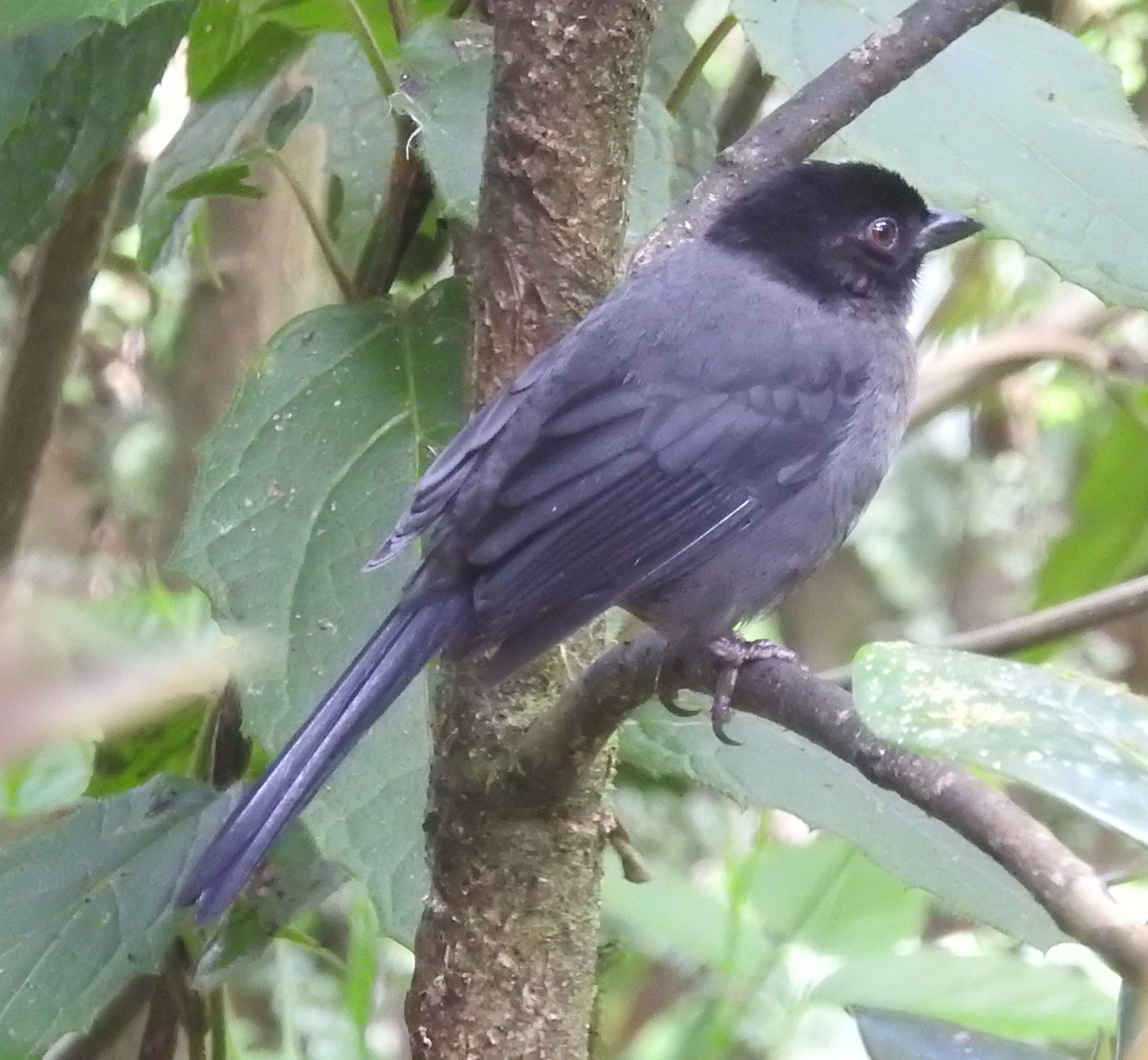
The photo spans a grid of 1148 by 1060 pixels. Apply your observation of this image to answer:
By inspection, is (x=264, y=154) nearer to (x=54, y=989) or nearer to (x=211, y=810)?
(x=211, y=810)

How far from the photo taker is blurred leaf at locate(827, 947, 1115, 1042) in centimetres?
199

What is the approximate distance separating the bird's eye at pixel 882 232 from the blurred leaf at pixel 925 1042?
1370 mm

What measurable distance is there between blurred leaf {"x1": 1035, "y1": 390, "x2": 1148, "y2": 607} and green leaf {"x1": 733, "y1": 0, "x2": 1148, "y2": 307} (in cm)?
121

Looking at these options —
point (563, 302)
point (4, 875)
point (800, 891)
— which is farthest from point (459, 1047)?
point (800, 891)

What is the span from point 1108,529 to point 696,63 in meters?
1.35

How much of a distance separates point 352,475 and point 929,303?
2208mm

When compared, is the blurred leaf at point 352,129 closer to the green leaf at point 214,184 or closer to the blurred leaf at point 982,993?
the green leaf at point 214,184

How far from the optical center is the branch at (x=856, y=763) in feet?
2.08

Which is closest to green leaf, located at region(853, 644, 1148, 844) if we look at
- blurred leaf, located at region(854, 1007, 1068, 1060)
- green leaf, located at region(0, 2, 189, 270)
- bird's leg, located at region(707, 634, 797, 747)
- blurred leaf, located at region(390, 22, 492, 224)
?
blurred leaf, located at region(854, 1007, 1068, 1060)

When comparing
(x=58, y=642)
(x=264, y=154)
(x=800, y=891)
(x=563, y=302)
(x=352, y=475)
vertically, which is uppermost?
(x=58, y=642)

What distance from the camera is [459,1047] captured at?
4.34ft

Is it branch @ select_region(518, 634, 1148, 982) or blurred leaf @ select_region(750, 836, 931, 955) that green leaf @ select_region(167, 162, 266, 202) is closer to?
branch @ select_region(518, 634, 1148, 982)

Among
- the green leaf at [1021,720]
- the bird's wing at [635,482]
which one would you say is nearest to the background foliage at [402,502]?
the green leaf at [1021,720]

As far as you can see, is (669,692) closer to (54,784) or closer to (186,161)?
(186,161)
